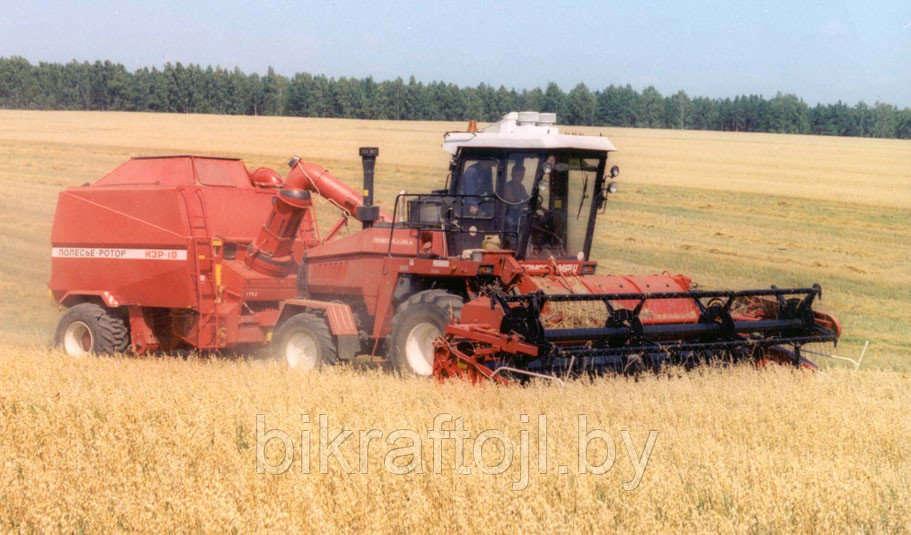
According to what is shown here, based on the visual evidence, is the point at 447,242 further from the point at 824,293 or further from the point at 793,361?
the point at 824,293

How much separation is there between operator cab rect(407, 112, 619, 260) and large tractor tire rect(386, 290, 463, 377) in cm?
77

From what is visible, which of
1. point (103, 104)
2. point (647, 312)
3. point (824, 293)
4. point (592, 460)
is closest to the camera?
point (592, 460)

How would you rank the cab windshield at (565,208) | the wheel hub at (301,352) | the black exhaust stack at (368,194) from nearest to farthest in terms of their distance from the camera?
the cab windshield at (565,208) → the wheel hub at (301,352) → the black exhaust stack at (368,194)

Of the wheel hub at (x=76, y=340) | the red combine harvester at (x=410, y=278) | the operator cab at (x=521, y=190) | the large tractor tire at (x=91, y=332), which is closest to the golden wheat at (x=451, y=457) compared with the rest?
the red combine harvester at (x=410, y=278)

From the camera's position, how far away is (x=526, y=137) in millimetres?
9805

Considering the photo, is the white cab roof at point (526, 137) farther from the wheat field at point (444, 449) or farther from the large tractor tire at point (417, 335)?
the wheat field at point (444, 449)

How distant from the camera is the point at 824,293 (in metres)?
16.8

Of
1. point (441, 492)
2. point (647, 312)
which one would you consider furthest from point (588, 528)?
point (647, 312)

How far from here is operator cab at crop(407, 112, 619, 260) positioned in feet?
31.8

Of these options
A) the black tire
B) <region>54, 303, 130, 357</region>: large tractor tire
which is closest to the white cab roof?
the black tire

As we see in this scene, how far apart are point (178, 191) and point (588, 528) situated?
26.9 ft

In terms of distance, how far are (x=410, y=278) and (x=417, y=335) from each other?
885 millimetres

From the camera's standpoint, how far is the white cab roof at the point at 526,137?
31.8 ft

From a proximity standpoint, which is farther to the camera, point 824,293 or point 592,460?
point 824,293
